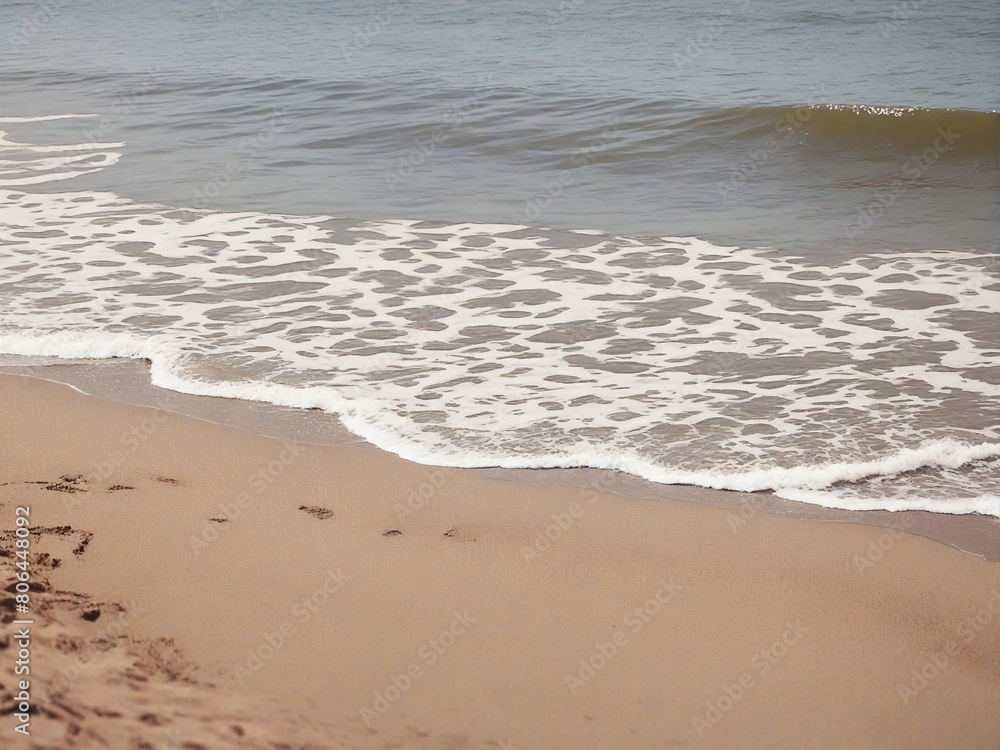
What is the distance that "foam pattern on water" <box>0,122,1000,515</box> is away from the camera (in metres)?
4.87

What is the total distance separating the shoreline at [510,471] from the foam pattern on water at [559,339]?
0.24 ft

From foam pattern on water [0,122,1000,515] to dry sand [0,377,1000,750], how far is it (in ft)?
1.64

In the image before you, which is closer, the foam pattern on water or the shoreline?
the shoreline

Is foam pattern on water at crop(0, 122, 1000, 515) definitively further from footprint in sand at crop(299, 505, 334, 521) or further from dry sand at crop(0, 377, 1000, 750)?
footprint in sand at crop(299, 505, 334, 521)

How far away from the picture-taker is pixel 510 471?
473 centimetres

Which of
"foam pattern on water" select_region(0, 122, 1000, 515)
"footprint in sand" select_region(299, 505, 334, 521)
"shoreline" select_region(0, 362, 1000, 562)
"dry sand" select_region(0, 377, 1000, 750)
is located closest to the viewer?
"dry sand" select_region(0, 377, 1000, 750)

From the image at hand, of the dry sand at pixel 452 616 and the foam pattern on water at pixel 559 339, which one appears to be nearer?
the dry sand at pixel 452 616

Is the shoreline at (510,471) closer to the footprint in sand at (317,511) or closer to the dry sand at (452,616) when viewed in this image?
the dry sand at (452,616)

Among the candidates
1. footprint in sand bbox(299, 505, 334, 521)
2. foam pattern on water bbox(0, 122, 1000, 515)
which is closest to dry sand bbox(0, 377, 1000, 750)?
footprint in sand bbox(299, 505, 334, 521)

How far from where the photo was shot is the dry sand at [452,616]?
309cm

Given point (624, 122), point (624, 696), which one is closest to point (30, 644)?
point (624, 696)

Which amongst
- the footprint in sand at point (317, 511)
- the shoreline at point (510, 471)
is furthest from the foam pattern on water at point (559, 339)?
the footprint in sand at point (317, 511)

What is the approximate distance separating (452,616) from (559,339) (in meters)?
3.00

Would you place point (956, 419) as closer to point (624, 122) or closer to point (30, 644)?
point (30, 644)
